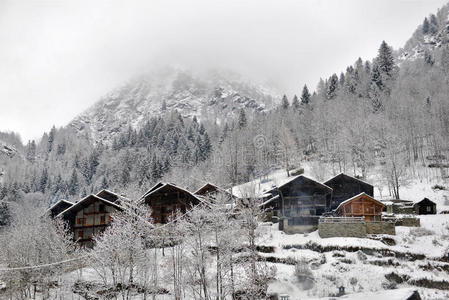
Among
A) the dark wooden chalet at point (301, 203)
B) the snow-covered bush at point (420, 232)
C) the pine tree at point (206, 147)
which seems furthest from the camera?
the pine tree at point (206, 147)

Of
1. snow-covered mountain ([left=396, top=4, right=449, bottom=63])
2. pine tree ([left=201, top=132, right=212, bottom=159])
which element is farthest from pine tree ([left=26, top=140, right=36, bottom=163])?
snow-covered mountain ([left=396, top=4, right=449, bottom=63])

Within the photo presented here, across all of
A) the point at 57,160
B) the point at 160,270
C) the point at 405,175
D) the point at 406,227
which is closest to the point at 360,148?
the point at 405,175

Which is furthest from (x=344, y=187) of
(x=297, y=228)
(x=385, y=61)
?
(x=385, y=61)

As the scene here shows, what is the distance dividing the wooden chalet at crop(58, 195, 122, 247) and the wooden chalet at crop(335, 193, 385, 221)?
3267 cm

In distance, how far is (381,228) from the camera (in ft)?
133

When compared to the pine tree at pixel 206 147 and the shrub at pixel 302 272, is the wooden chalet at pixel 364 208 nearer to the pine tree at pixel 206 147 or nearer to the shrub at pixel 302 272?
the shrub at pixel 302 272

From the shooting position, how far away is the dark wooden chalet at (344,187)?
4966 centimetres

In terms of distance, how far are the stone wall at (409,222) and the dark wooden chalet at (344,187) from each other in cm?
716

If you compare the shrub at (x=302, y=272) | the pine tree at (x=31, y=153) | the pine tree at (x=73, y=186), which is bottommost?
the shrub at (x=302, y=272)

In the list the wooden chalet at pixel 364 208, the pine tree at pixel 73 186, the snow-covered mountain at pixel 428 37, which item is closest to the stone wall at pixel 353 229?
the wooden chalet at pixel 364 208

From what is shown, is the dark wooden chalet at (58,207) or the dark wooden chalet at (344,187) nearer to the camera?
the dark wooden chalet at (344,187)

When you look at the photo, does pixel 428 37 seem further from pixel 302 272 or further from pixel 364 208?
pixel 302 272

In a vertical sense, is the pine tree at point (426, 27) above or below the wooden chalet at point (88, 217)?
above

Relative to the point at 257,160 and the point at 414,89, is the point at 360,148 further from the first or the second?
the point at 414,89
